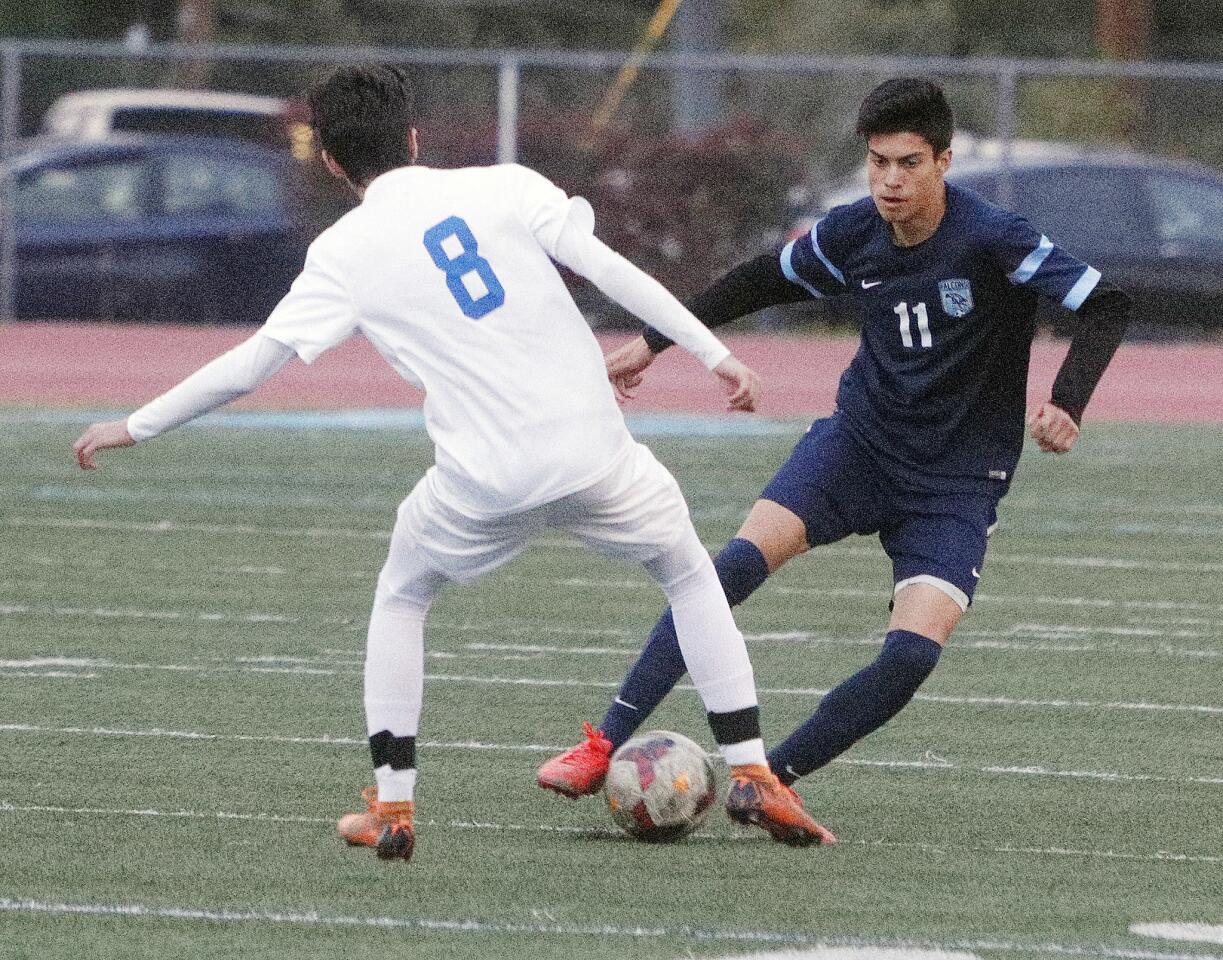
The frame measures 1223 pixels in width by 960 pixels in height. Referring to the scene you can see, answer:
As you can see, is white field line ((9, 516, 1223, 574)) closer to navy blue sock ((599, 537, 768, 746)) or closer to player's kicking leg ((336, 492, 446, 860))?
navy blue sock ((599, 537, 768, 746))

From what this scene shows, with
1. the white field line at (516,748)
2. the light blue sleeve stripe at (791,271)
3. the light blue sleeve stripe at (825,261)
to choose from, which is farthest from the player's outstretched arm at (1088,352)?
the white field line at (516,748)

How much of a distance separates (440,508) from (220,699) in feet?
8.43

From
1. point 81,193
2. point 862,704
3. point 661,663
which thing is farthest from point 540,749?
point 81,193

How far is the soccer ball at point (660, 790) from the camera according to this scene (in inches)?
247

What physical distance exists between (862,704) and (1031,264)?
111 cm

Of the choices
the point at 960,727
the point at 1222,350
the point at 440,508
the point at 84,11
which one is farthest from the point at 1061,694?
the point at 84,11

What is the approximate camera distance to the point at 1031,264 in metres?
6.38

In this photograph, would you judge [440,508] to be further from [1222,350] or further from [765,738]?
[1222,350]

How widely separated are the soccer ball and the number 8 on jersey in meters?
1.26

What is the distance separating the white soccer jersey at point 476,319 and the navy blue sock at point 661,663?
938 mm

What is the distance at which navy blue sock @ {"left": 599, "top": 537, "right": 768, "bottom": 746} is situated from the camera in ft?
21.7

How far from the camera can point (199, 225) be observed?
73.8 feet

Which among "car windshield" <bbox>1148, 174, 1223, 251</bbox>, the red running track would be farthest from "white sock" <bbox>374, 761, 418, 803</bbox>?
"car windshield" <bbox>1148, 174, 1223, 251</bbox>

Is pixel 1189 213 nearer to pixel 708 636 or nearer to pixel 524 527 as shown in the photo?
pixel 708 636
